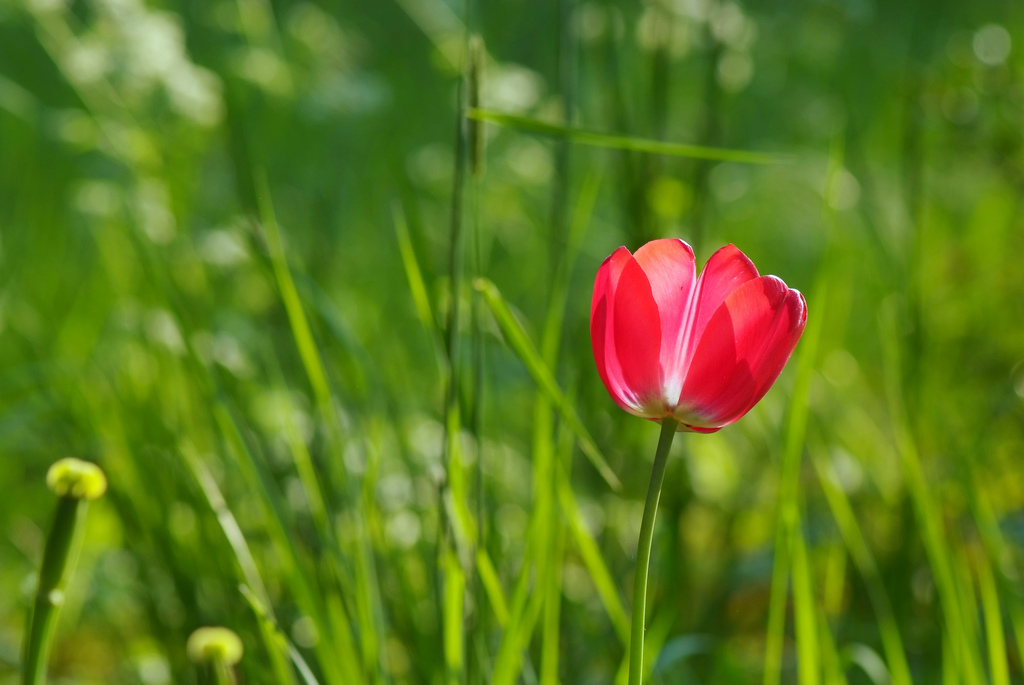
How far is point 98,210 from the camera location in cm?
111

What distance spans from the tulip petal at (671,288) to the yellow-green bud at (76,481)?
0.75 feet

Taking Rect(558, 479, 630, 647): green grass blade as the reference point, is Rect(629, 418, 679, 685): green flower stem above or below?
above

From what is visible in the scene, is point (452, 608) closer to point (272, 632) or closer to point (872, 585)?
point (272, 632)

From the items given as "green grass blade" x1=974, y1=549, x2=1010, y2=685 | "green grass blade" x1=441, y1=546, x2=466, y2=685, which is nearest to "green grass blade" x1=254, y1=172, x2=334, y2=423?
"green grass blade" x1=441, y1=546, x2=466, y2=685

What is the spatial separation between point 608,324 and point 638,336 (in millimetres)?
14

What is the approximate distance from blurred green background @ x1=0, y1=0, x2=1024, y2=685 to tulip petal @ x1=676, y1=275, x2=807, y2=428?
8cm

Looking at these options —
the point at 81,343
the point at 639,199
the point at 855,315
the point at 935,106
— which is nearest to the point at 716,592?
the point at 639,199

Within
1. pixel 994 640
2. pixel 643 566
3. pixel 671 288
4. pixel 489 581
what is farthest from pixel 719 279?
pixel 994 640

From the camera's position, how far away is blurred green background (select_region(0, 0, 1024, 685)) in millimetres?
569

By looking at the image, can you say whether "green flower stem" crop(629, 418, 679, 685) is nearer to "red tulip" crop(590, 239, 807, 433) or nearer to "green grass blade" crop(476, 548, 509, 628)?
"red tulip" crop(590, 239, 807, 433)

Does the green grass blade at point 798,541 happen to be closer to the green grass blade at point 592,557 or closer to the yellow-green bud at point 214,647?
the green grass blade at point 592,557

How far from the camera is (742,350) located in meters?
0.34

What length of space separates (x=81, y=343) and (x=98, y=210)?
0.63 feet

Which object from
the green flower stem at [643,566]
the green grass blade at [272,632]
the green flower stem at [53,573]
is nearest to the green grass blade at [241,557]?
the green grass blade at [272,632]
